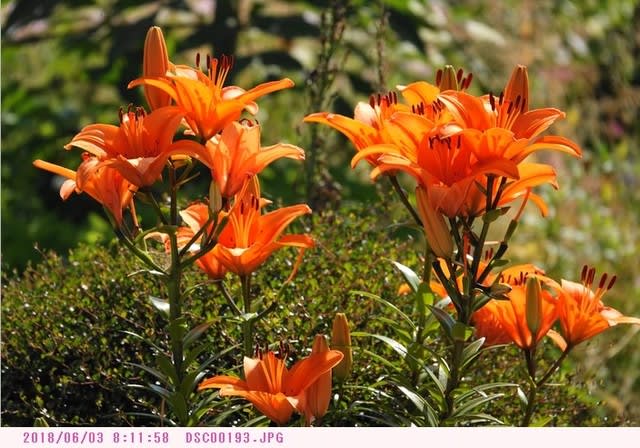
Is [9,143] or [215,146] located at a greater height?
[9,143]

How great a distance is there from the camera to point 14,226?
4.28 m

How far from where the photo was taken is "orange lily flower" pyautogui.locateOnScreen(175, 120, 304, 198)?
1.67 m

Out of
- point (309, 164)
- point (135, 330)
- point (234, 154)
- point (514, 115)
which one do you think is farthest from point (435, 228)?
point (309, 164)

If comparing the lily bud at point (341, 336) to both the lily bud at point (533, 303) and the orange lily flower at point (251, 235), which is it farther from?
the lily bud at point (533, 303)

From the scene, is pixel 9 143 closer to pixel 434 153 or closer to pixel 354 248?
pixel 354 248

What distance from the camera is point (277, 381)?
172cm

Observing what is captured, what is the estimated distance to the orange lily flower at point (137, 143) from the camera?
1641mm

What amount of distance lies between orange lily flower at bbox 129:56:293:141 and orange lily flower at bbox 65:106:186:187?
0.03m

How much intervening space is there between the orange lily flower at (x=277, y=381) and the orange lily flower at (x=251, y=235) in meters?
0.15

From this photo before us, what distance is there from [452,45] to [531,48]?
1.41 metres

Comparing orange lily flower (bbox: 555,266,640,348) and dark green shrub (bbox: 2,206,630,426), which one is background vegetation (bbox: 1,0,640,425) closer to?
dark green shrub (bbox: 2,206,630,426)

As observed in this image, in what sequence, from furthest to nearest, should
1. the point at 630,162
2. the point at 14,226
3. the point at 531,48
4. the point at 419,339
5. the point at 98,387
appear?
the point at 531,48 → the point at 630,162 → the point at 14,226 → the point at 98,387 → the point at 419,339

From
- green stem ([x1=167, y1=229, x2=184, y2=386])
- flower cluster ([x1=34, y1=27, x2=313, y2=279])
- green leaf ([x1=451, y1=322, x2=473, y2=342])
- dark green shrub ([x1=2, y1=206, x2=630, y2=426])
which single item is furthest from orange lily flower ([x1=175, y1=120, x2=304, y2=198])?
dark green shrub ([x1=2, y1=206, x2=630, y2=426])
